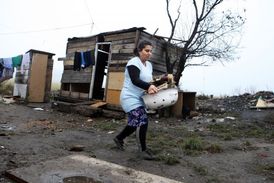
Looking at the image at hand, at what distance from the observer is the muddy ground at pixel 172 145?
14.6 feet

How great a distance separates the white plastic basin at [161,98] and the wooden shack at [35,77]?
10416 millimetres

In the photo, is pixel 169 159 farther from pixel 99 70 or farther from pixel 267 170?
pixel 99 70

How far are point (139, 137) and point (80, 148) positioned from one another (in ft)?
3.32

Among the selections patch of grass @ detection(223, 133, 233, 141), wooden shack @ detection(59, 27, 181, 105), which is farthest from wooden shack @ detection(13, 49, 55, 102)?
patch of grass @ detection(223, 133, 233, 141)

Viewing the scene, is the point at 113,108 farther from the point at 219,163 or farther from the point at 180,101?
the point at 219,163

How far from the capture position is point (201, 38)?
13.1m

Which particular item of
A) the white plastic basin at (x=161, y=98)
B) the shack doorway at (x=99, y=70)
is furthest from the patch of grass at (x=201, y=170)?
the shack doorway at (x=99, y=70)

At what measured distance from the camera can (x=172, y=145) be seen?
6082 millimetres

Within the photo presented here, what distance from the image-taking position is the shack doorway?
12154mm

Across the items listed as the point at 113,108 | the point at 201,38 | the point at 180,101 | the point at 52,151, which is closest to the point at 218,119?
the point at 180,101

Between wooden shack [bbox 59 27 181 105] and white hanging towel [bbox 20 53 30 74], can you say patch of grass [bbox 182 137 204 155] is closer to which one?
wooden shack [bbox 59 27 181 105]

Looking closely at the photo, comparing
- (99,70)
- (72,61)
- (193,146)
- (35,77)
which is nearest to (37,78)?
(35,77)

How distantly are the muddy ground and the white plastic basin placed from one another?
2.48ft

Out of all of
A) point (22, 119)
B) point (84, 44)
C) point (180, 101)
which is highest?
point (84, 44)
